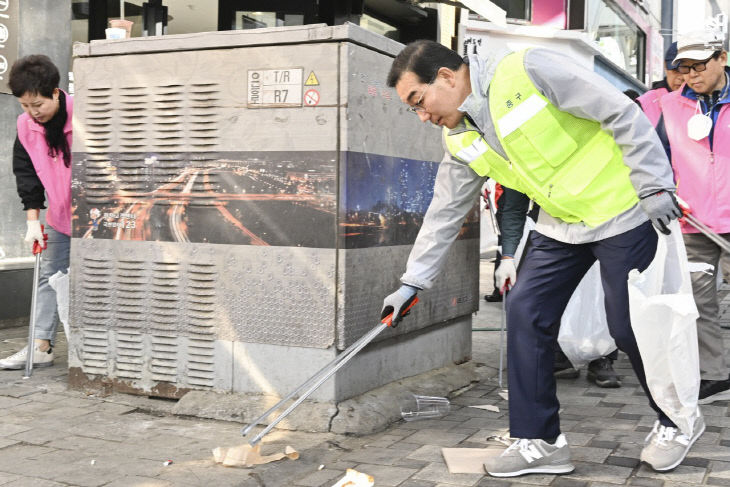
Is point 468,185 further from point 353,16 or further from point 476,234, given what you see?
point 353,16

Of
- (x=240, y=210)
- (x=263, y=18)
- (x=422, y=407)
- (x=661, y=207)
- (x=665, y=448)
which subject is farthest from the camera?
(x=263, y=18)

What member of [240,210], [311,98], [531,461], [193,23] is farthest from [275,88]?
[193,23]

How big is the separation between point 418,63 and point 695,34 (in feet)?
6.13

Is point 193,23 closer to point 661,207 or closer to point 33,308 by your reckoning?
point 33,308

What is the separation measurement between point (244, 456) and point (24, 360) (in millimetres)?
2428

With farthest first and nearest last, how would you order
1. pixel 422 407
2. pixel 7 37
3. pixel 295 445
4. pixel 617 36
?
pixel 617 36 < pixel 7 37 < pixel 422 407 < pixel 295 445

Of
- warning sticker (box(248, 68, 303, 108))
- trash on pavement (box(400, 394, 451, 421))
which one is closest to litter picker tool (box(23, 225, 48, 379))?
warning sticker (box(248, 68, 303, 108))

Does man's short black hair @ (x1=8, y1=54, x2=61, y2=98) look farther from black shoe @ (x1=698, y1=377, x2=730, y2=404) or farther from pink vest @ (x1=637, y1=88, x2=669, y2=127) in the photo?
black shoe @ (x1=698, y1=377, x2=730, y2=404)

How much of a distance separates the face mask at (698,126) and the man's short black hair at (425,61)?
1809 millimetres

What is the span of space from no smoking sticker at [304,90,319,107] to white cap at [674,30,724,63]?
1822mm

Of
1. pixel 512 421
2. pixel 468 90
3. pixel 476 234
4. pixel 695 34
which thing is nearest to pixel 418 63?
pixel 468 90

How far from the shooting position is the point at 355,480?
10.6ft

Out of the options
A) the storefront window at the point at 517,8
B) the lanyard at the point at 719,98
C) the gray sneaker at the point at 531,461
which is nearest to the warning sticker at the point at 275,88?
the gray sneaker at the point at 531,461

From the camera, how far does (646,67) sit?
77.7 feet
